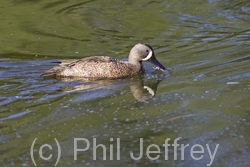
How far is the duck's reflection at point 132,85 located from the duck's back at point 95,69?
0.44 ft

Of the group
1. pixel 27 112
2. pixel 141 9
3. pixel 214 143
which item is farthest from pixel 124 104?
pixel 141 9

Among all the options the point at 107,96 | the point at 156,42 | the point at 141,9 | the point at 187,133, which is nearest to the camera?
the point at 187,133

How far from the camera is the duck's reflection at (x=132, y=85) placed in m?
9.11

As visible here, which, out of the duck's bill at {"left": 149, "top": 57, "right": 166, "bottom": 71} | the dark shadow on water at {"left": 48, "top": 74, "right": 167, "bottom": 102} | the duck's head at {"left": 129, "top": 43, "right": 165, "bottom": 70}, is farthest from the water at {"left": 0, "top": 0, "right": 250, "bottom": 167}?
the duck's head at {"left": 129, "top": 43, "right": 165, "bottom": 70}

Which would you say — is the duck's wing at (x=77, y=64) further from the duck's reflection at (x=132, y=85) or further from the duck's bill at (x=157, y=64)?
the duck's bill at (x=157, y=64)

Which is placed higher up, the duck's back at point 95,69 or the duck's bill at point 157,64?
the duck's back at point 95,69

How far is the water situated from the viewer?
7035 millimetres

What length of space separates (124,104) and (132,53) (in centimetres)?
229

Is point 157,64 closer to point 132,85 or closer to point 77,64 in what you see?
point 132,85

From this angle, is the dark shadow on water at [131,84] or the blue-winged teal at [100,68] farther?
the blue-winged teal at [100,68]

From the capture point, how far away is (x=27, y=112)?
8242 mm

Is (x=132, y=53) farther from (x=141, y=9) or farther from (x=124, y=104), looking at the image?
(x=141, y=9)

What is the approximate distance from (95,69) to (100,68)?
8 cm

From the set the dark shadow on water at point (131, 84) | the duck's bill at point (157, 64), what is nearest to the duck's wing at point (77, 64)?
the dark shadow on water at point (131, 84)
